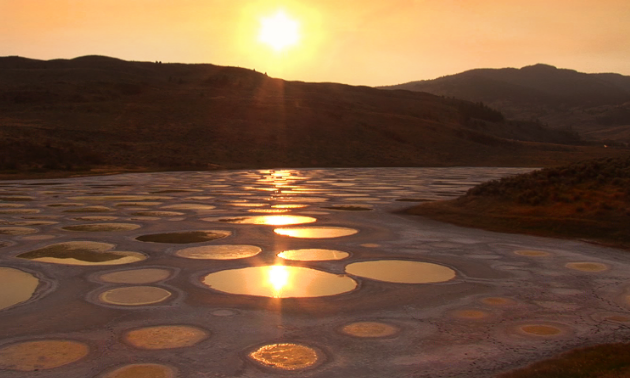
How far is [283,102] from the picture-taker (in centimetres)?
7469

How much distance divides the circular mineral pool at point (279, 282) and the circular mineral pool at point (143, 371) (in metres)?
2.62

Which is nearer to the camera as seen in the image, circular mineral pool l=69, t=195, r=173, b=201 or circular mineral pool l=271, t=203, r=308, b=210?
circular mineral pool l=271, t=203, r=308, b=210

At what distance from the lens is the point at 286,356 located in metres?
5.71

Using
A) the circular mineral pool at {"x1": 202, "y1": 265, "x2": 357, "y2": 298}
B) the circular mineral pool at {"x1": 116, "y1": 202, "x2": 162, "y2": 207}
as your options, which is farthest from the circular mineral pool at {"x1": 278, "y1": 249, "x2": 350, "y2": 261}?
the circular mineral pool at {"x1": 116, "y1": 202, "x2": 162, "y2": 207}

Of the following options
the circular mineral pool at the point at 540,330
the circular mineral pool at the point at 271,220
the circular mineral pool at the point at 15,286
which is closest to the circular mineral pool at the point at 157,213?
the circular mineral pool at the point at 271,220

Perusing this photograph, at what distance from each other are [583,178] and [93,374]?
1445cm

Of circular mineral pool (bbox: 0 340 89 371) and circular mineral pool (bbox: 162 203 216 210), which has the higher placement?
circular mineral pool (bbox: 162 203 216 210)

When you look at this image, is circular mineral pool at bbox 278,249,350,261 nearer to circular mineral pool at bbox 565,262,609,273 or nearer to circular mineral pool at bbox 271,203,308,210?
circular mineral pool at bbox 565,262,609,273

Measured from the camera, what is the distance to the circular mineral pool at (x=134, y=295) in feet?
24.8

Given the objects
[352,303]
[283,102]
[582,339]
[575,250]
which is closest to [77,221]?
[352,303]

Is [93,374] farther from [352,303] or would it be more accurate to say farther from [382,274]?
[382,274]

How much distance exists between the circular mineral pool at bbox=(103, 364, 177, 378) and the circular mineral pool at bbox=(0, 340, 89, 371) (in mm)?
559

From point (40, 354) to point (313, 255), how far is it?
18.6 ft

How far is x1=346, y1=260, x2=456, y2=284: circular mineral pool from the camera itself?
898 cm
